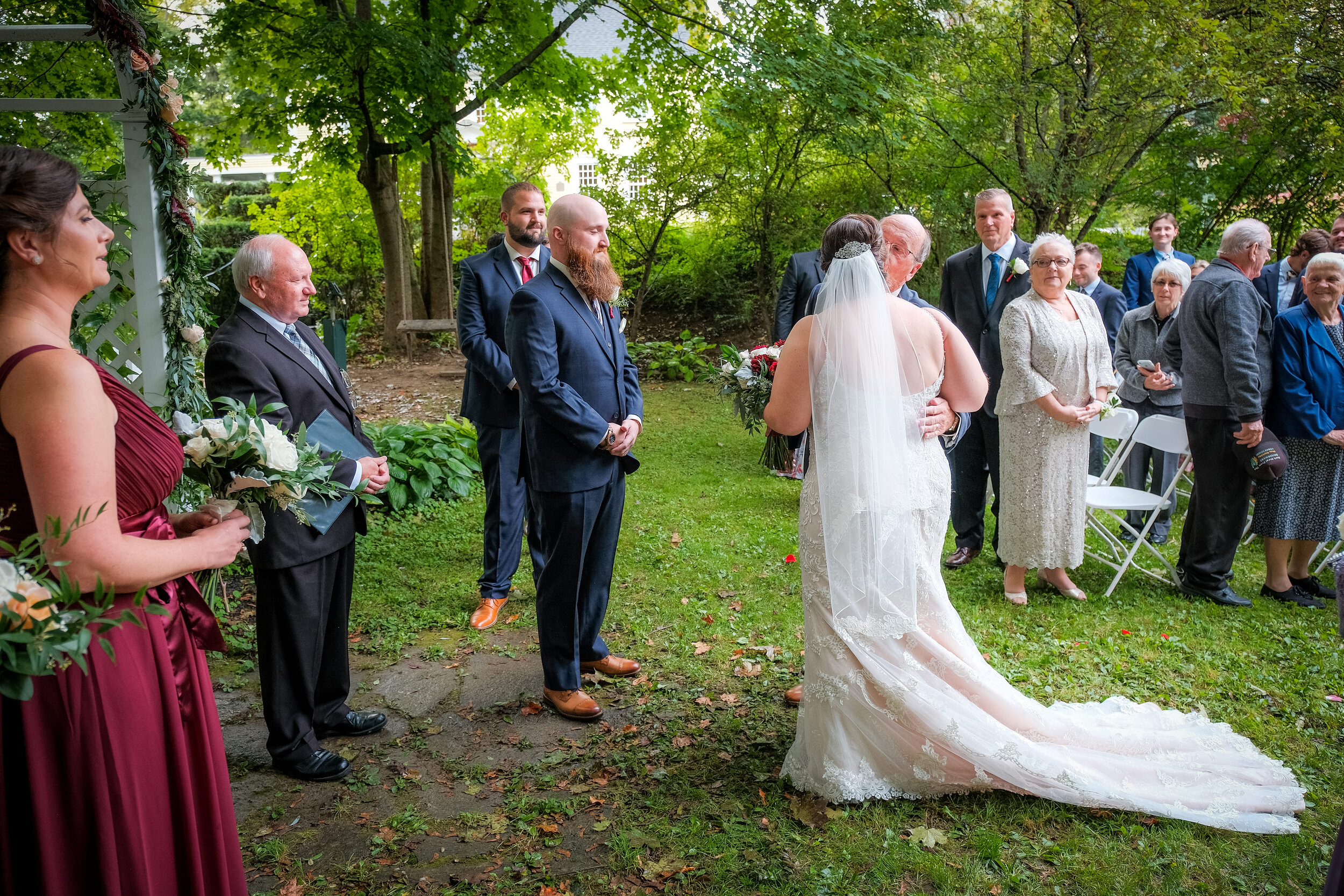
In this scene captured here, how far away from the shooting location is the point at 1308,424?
18.9ft

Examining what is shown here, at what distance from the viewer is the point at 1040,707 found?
3709 mm

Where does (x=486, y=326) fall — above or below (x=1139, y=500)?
above

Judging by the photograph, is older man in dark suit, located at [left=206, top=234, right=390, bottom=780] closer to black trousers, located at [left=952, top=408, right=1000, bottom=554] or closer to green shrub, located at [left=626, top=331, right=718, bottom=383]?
black trousers, located at [left=952, top=408, right=1000, bottom=554]

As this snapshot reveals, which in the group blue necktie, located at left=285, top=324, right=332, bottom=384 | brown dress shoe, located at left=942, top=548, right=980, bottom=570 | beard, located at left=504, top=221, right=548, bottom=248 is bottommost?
brown dress shoe, located at left=942, top=548, right=980, bottom=570

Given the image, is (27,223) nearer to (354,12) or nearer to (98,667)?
(98,667)

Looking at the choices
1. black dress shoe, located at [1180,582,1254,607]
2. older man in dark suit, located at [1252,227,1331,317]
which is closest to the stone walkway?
black dress shoe, located at [1180,582,1254,607]

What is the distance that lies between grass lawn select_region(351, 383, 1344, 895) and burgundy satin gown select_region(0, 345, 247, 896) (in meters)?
1.13

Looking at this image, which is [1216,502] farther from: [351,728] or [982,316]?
[351,728]

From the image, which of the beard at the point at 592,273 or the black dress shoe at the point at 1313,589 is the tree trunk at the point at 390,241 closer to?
the beard at the point at 592,273

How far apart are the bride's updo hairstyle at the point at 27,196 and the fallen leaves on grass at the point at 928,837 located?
131 inches

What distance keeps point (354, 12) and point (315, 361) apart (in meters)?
9.52

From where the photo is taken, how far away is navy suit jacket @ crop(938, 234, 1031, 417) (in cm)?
622

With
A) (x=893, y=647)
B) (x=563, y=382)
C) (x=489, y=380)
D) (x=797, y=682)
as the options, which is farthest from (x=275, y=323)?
(x=797, y=682)

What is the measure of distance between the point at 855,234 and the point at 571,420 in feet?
4.87
